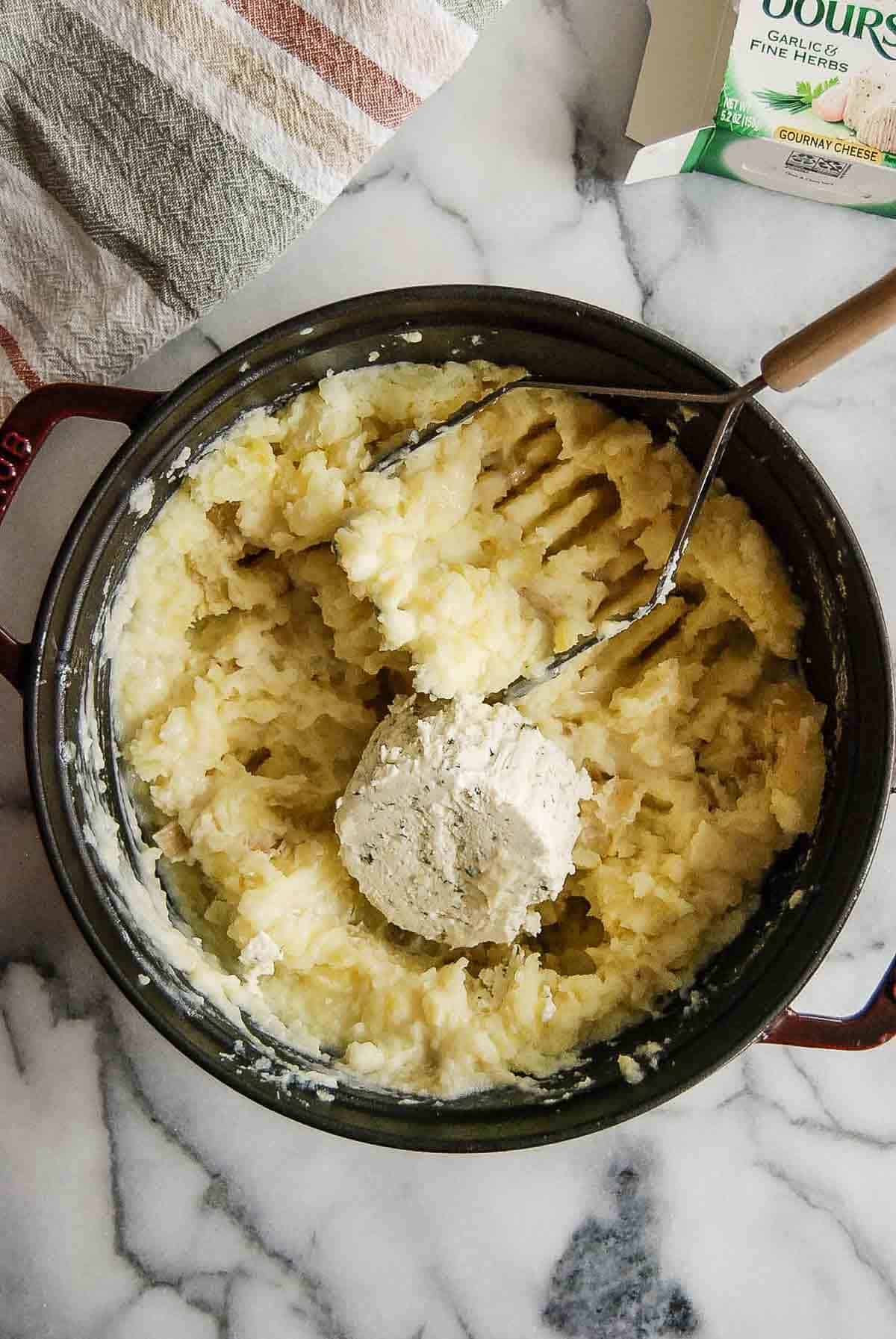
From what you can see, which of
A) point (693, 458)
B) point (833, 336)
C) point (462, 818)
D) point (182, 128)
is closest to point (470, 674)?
point (462, 818)

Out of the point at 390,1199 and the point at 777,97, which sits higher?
the point at 777,97

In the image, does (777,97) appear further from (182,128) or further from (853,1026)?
(853,1026)

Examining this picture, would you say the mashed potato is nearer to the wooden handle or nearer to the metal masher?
the metal masher

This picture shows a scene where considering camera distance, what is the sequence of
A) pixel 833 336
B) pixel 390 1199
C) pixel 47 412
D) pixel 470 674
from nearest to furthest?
1. pixel 833 336
2. pixel 47 412
3. pixel 470 674
4. pixel 390 1199

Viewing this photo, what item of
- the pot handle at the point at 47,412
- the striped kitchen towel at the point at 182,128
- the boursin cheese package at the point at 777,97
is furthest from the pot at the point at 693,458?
the boursin cheese package at the point at 777,97

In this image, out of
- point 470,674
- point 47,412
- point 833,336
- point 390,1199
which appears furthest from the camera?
point 390,1199

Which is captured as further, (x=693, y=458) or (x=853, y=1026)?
(x=693, y=458)

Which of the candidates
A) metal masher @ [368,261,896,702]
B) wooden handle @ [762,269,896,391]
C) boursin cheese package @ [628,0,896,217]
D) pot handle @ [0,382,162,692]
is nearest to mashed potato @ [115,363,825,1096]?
metal masher @ [368,261,896,702]

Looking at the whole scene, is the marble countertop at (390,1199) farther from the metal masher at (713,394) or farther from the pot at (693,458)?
the metal masher at (713,394)
